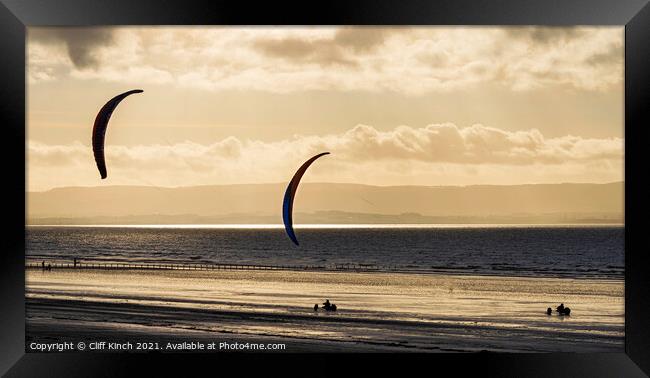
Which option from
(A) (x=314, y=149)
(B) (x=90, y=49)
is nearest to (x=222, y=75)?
(B) (x=90, y=49)

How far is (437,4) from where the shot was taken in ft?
24.5

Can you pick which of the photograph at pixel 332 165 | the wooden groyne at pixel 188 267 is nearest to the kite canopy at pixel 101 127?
the photograph at pixel 332 165

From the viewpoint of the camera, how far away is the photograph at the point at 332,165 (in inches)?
861

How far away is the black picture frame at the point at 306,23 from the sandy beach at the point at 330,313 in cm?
1063

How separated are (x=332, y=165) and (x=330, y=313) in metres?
22.6

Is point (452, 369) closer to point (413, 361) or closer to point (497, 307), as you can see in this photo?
point (413, 361)

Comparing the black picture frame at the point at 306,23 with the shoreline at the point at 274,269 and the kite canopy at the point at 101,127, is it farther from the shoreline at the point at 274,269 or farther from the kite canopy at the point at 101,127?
the shoreline at the point at 274,269

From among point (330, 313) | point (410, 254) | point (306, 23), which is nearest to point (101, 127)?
point (306, 23)

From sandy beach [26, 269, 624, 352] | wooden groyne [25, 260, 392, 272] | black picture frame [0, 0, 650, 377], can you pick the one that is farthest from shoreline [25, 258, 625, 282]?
black picture frame [0, 0, 650, 377]

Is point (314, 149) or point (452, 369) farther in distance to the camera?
point (314, 149)

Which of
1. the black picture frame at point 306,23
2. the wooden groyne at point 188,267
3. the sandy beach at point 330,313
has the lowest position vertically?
the wooden groyne at point 188,267

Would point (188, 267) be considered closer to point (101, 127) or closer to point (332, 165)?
point (332, 165)

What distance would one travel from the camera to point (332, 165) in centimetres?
4700

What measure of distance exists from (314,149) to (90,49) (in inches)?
566
